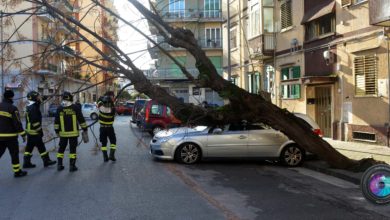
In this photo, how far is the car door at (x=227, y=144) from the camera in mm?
12445

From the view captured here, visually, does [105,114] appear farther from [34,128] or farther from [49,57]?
[49,57]

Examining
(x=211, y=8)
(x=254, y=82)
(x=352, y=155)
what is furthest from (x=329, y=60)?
(x=211, y=8)

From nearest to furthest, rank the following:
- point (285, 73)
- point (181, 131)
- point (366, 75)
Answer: point (181, 131)
point (366, 75)
point (285, 73)

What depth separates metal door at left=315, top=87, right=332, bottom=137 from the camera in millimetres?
19094

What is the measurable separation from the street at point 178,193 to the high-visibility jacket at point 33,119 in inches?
36.2

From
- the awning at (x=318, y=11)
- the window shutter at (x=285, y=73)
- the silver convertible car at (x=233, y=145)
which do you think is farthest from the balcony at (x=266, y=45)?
the silver convertible car at (x=233, y=145)

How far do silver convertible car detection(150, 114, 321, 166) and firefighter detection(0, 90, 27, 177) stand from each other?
145 inches

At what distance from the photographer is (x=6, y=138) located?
34.3ft

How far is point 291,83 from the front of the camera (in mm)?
21000

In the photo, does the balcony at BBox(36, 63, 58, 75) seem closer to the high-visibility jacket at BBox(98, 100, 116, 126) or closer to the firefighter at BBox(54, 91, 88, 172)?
the firefighter at BBox(54, 91, 88, 172)

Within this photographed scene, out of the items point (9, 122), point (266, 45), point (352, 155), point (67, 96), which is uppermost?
point (266, 45)

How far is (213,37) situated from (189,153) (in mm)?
43986

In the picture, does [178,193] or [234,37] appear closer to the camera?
[178,193]

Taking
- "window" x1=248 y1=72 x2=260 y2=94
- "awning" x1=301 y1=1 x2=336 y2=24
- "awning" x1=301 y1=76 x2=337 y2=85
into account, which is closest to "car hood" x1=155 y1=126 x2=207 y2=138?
"awning" x1=301 y1=76 x2=337 y2=85
